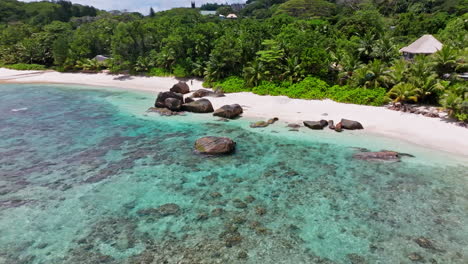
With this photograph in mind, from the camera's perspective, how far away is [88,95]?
4059 centimetres

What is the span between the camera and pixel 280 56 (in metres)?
33.9

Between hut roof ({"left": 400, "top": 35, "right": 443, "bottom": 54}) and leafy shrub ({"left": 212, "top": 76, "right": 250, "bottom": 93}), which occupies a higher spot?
hut roof ({"left": 400, "top": 35, "right": 443, "bottom": 54})

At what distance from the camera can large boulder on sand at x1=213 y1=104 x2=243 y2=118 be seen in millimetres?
28281

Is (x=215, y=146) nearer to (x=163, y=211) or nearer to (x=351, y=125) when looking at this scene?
(x=163, y=211)

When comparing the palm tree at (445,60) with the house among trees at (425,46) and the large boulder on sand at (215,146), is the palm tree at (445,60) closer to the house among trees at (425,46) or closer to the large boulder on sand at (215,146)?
the house among trees at (425,46)

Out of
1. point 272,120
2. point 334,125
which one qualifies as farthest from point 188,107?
point 334,125

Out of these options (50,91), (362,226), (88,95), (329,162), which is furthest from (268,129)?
(50,91)

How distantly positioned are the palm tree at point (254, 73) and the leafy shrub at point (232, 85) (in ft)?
2.99

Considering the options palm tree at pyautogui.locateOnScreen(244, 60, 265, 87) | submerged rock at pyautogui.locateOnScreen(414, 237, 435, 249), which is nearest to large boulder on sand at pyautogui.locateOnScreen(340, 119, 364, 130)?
submerged rock at pyautogui.locateOnScreen(414, 237, 435, 249)

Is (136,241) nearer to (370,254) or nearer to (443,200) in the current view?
(370,254)

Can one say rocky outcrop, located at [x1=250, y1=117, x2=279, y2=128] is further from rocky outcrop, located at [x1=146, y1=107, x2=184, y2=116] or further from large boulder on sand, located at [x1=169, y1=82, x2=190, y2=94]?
large boulder on sand, located at [x1=169, y1=82, x2=190, y2=94]

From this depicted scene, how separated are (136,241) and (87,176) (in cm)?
776

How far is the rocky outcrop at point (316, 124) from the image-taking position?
2441 cm

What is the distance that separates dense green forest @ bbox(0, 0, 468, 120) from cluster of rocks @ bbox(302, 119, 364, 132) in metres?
4.93
